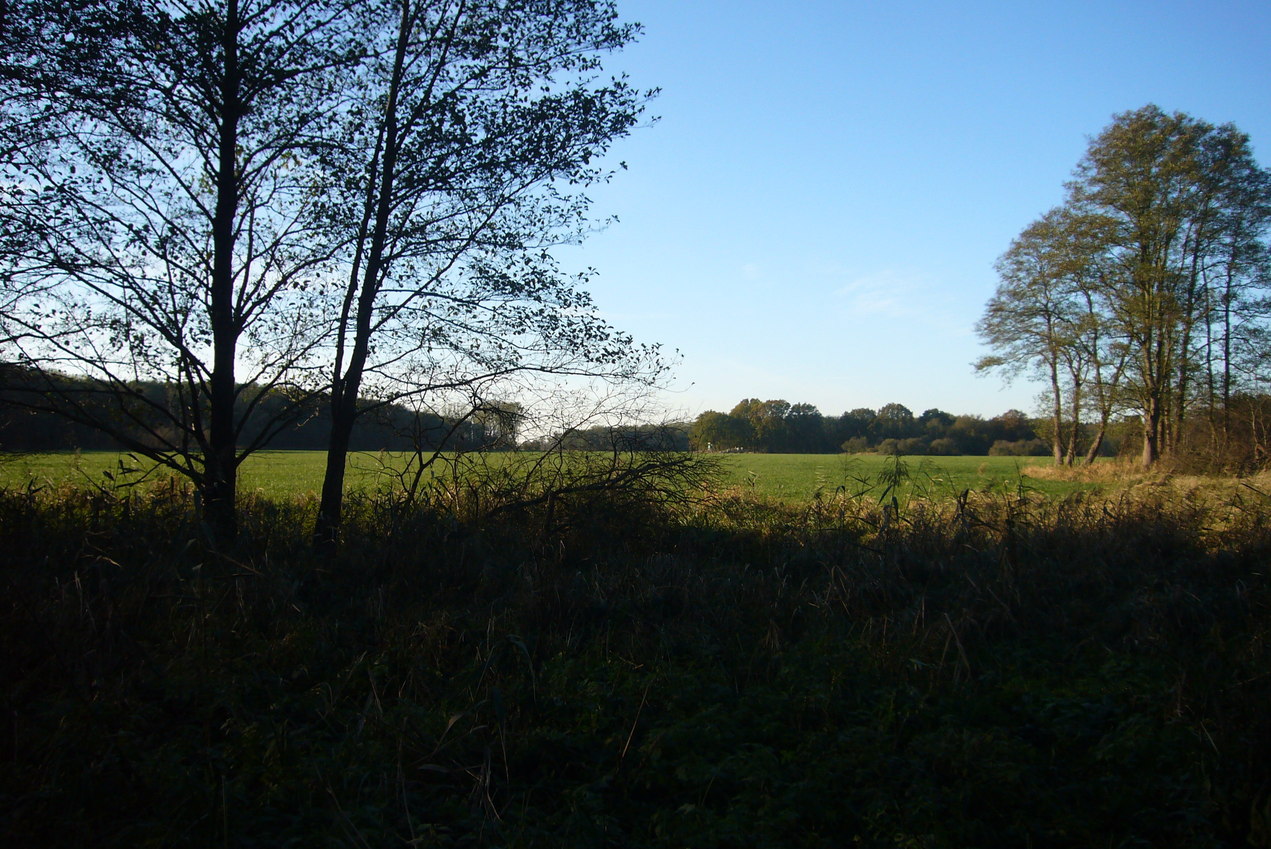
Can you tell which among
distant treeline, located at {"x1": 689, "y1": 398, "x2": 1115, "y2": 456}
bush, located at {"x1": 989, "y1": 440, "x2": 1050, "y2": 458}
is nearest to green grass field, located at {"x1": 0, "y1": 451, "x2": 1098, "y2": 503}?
distant treeline, located at {"x1": 689, "y1": 398, "x2": 1115, "y2": 456}

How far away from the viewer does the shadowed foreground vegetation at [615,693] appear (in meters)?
3.35

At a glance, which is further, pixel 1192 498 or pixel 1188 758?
pixel 1192 498

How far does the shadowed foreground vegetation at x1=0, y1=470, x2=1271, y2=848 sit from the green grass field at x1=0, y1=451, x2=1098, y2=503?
2.71 metres

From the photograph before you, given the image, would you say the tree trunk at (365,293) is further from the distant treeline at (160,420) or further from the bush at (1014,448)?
the bush at (1014,448)

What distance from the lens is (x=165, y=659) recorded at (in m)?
4.63

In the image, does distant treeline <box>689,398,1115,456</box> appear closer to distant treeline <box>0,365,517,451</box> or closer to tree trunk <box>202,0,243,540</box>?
distant treeline <box>0,365,517,451</box>

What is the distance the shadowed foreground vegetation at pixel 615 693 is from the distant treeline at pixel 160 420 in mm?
1017

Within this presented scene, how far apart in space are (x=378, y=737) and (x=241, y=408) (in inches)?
286

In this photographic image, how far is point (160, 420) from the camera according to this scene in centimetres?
857

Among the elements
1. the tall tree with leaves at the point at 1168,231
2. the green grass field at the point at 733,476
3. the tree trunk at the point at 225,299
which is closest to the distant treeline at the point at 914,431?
the green grass field at the point at 733,476

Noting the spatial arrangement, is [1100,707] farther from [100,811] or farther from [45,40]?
[45,40]

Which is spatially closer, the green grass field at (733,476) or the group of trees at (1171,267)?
the green grass field at (733,476)

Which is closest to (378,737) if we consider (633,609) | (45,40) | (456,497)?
(633,609)

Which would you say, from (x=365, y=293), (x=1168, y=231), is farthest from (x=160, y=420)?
(x=1168, y=231)
